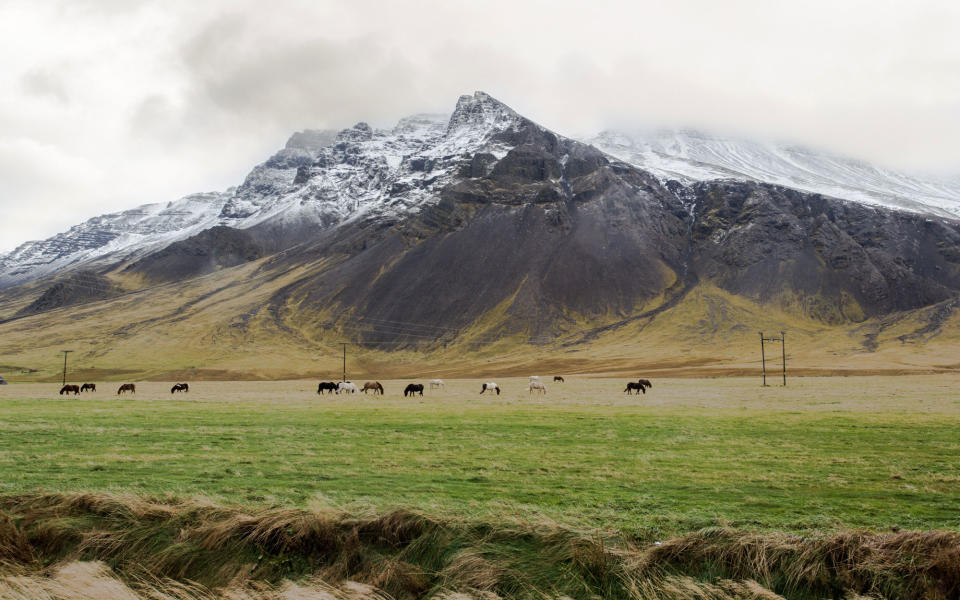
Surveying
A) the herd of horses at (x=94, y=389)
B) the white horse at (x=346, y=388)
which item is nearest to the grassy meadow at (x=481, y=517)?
the white horse at (x=346, y=388)

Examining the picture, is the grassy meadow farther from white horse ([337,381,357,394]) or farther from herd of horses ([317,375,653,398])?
white horse ([337,381,357,394])

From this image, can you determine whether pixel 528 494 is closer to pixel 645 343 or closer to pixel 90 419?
pixel 90 419

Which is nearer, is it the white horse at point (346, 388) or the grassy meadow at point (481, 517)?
the grassy meadow at point (481, 517)

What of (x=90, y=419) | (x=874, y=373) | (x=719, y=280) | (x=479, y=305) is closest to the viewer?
(x=90, y=419)

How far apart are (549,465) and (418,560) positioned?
798cm

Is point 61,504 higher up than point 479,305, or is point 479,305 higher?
point 479,305

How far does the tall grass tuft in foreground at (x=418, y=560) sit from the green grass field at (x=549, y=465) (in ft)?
3.17

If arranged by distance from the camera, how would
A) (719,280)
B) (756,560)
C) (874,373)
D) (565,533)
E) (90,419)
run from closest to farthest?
(756,560) → (565,533) → (90,419) → (874,373) → (719,280)

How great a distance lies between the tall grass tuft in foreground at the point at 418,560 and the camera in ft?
24.1

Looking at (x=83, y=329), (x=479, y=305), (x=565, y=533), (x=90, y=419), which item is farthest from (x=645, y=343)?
(x=83, y=329)

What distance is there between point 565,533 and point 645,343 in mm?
155743

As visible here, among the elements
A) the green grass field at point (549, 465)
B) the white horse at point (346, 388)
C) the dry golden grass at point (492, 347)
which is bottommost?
the white horse at point (346, 388)

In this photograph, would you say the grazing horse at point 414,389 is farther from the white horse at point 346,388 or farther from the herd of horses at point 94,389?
the herd of horses at point 94,389

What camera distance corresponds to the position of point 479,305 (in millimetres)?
182125
